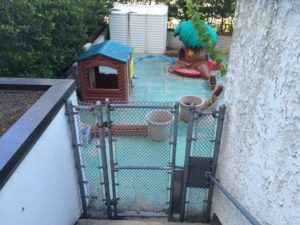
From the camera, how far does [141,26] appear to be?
31.5 ft

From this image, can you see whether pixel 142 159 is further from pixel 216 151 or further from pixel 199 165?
pixel 216 151

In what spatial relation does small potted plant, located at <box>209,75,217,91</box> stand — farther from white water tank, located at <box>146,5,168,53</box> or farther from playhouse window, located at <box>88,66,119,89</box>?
white water tank, located at <box>146,5,168,53</box>

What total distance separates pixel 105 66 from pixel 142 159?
273 cm

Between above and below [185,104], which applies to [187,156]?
above

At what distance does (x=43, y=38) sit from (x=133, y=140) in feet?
8.74

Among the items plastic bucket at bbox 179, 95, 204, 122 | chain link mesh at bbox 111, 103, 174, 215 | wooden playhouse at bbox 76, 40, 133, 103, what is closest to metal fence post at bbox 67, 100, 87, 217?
chain link mesh at bbox 111, 103, 174, 215

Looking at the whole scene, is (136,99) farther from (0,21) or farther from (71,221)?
(71,221)

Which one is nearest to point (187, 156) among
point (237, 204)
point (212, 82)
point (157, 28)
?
point (237, 204)

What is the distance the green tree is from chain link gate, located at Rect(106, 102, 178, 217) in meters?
1.86

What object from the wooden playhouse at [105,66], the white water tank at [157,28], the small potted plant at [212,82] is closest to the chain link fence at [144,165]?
the wooden playhouse at [105,66]

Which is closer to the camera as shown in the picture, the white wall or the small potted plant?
the white wall

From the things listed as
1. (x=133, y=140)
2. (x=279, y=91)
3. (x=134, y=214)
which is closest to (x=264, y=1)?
(x=279, y=91)

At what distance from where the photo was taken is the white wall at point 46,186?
1966mm

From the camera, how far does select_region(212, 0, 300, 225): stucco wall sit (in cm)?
158
